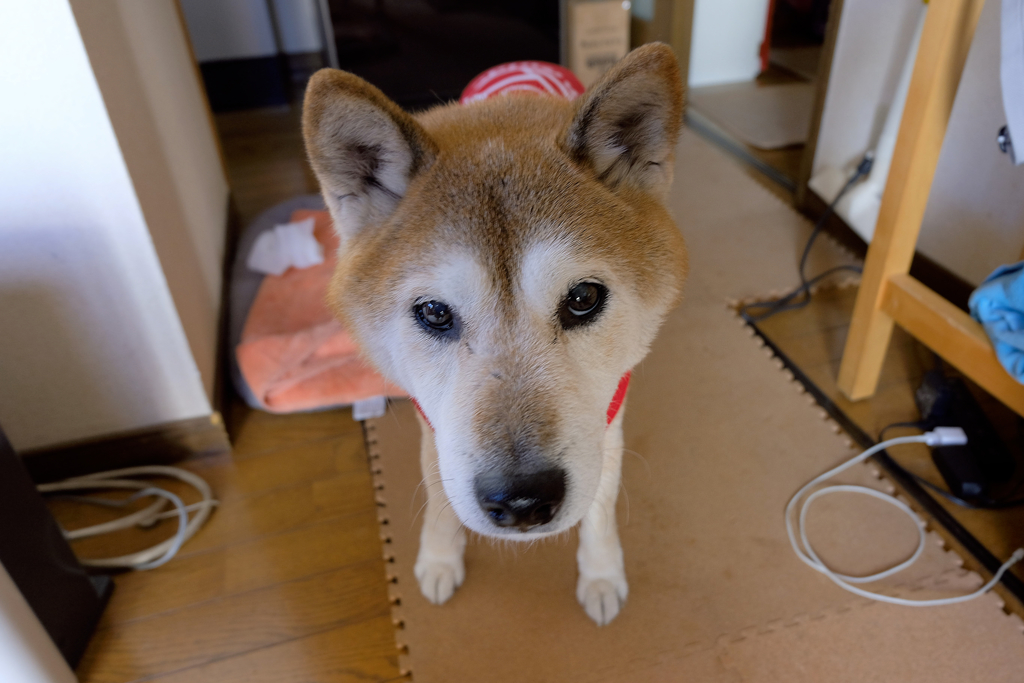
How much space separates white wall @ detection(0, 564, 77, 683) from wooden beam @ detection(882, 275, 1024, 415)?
2.16 m

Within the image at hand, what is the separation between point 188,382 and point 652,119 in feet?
5.00

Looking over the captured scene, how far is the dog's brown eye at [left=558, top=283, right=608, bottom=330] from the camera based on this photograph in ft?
3.58

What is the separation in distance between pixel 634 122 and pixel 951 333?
111 centimetres

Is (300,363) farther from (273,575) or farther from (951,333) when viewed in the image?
(951,333)

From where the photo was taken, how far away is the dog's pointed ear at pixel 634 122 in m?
1.05

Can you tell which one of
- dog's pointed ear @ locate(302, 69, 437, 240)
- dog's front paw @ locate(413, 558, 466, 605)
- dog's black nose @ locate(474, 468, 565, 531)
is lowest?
dog's front paw @ locate(413, 558, 466, 605)

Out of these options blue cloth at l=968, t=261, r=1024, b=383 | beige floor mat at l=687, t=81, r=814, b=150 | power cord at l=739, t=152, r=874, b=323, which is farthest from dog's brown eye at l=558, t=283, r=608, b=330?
beige floor mat at l=687, t=81, r=814, b=150

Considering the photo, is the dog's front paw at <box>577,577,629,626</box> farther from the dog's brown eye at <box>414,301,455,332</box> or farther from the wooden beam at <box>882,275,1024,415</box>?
the wooden beam at <box>882,275,1024,415</box>

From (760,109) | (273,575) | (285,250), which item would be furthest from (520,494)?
(760,109)

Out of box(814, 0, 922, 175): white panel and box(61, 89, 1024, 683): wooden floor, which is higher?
box(814, 0, 922, 175): white panel

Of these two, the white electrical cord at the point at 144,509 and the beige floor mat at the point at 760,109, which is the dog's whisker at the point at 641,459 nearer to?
the white electrical cord at the point at 144,509

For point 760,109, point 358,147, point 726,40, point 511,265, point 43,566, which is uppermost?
point 358,147

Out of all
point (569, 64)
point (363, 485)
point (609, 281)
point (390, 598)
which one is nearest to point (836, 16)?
point (569, 64)

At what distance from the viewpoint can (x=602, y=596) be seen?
1.51 meters
